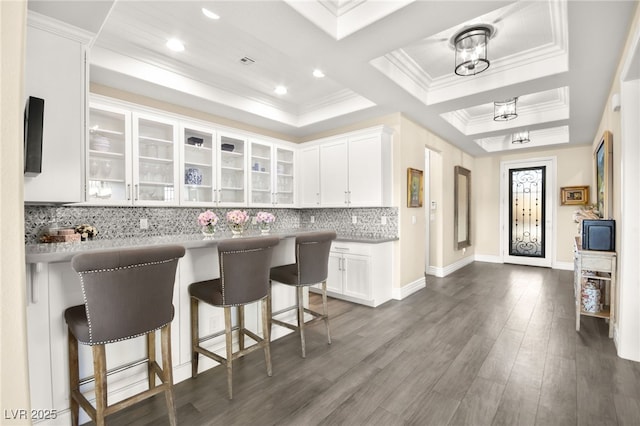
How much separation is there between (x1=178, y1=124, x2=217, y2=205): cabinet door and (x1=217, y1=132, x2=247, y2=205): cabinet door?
0.12 metres

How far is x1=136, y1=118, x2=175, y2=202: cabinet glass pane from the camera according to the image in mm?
3467

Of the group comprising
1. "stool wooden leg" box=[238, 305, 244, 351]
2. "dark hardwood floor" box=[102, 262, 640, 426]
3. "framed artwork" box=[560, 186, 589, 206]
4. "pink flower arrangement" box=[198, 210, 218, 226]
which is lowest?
"dark hardwood floor" box=[102, 262, 640, 426]

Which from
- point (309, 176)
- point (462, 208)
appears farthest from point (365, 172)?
point (462, 208)

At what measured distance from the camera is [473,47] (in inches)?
107

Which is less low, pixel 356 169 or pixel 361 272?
pixel 356 169

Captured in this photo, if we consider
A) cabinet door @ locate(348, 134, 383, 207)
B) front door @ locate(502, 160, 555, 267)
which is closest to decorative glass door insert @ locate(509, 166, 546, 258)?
front door @ locate(502, 160, 555, 267)

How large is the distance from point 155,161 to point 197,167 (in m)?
0.53

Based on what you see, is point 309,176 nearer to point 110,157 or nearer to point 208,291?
point 110,157

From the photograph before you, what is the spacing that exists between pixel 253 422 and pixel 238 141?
3624mm

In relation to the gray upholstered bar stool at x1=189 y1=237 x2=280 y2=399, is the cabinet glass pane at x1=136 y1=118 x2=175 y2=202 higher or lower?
higher

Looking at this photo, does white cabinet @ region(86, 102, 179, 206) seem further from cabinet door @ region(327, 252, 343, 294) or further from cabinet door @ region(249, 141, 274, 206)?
cabinet door @ region(327, 252, 343, 294)

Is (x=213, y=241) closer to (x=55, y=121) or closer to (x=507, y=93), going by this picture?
(x=55, y=121)

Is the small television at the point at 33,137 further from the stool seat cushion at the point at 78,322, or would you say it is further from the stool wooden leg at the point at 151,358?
the stool wooden leg at the point at 151,358

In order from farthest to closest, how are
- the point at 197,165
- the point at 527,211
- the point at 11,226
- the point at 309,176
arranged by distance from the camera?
the point at 527,211
the point at 309,176
the point at 197,165
the point at 11,226
